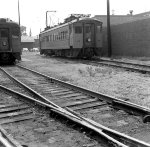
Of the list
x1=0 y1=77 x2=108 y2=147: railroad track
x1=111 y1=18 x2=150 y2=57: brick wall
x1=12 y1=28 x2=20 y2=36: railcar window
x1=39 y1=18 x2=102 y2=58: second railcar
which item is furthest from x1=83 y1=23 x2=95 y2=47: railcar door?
x1=0 y1=77 x2=108 y2=147: railroad track

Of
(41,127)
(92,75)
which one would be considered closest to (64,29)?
(92,75)

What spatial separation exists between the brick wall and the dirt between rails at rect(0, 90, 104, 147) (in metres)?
19.4

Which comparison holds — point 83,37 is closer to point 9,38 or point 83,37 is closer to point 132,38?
point 132,38

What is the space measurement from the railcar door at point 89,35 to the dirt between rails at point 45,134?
18.0 meters

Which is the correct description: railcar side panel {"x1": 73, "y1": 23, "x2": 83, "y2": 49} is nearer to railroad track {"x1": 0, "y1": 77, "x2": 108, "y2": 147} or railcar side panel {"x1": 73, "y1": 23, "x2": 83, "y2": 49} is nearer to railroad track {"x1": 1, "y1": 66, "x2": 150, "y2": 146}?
railroad track {"x1": 1, "y1": 66, "x2": 150, "y2": 146}

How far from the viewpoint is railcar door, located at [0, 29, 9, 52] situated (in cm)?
2156

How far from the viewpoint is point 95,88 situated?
10.2 m

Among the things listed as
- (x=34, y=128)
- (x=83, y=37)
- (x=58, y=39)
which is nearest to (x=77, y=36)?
(x=83, y=37)

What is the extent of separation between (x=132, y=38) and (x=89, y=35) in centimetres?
438

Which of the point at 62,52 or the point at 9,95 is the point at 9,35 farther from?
the point at 9,95

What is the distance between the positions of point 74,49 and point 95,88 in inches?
575

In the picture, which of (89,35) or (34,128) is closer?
(34,128)

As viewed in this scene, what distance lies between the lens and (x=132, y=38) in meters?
26.5

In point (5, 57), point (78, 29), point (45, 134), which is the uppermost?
point (78, 29)
